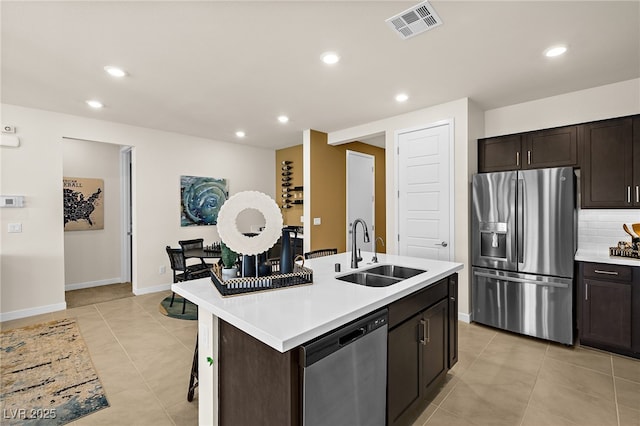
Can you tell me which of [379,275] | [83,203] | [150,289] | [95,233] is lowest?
[150,289]

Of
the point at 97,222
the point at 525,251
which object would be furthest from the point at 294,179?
the point at 525,251

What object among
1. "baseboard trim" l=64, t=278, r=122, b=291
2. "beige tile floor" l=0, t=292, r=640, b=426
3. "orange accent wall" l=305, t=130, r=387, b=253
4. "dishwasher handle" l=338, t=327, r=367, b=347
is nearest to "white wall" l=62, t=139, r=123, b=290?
"baseboard trim" l=64, t=278, r=122, b=291

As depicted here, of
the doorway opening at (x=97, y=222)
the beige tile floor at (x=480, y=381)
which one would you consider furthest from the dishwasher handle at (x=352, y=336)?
the doorway opening at (x=97, y=222)

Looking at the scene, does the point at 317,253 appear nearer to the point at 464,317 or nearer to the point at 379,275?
the point at 379,275

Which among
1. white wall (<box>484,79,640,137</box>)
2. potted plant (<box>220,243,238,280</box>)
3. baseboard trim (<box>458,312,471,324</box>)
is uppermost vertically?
white wall (<box>484,79,640,137</box>)

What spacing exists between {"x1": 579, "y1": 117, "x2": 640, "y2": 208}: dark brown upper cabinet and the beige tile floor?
1499 mm

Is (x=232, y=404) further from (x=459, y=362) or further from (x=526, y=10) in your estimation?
(x=526, y=10)

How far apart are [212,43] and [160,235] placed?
3.71 m

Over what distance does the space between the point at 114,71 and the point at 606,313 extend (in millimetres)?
5127

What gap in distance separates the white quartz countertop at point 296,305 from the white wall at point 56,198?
11.7ft

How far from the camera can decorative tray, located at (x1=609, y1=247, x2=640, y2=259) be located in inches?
114

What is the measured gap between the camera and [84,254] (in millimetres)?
5344

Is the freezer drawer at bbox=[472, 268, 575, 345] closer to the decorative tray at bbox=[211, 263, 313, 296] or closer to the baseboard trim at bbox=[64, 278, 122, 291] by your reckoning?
the decorative tray at bbox=[211, 263, 313, 296]

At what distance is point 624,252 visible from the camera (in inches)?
117
